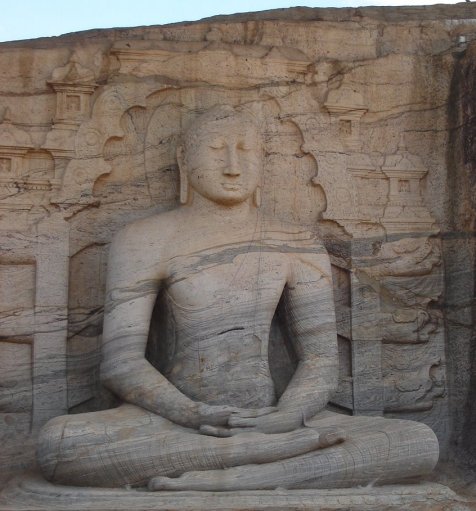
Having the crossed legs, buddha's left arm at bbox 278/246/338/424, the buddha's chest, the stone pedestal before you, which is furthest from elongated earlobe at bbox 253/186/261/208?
the stone pedestal

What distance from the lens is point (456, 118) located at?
307 inches

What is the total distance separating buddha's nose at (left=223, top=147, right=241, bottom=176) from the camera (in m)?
7.30

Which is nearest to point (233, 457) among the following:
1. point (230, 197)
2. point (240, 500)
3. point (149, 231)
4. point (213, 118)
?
point (240, 500)

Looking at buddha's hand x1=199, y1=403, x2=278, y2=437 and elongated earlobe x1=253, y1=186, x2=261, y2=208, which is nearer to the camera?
buddha's hand x1=199, y1=403, x2=278, y2=437

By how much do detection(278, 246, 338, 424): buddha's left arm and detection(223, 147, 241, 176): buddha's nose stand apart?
673mm

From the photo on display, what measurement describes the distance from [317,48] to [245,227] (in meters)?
1.52

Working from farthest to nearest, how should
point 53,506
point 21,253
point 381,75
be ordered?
point 381,75, point 21,253, point 53,506

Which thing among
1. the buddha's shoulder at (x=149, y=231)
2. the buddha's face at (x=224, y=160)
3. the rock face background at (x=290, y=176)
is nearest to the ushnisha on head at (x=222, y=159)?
the buddha's face at (x=224, y=160)

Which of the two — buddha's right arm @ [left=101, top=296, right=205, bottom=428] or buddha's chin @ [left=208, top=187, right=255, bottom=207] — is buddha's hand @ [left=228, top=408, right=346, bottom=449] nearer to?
buddha's right arm @ [left=101, top=296, right=205, bottom=428]

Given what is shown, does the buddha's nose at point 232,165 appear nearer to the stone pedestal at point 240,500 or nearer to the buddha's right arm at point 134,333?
the buddha's right arm at point 134,333

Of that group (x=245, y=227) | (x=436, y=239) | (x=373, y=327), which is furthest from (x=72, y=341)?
(x=436, y=239)

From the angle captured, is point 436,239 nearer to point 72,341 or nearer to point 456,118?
point 456,118

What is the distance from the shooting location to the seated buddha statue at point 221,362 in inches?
246

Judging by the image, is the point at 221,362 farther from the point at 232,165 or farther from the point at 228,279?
the point at 232,165
